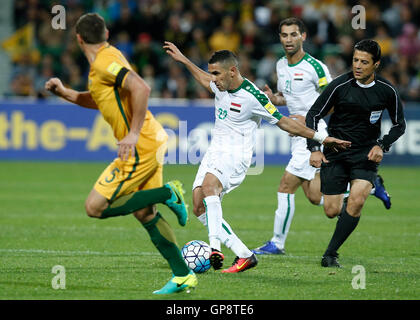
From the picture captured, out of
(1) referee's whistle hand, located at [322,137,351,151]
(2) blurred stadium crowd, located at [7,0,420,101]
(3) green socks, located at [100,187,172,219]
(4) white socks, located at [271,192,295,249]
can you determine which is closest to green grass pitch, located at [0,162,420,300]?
(4) white socks, located at [271,192,295,249]

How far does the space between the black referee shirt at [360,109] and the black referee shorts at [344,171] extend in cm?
14

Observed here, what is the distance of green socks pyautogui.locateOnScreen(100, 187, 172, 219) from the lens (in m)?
5.92

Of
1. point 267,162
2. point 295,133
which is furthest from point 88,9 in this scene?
point 295,133

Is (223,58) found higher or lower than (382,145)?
higher

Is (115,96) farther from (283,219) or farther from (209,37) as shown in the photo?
(209,37)

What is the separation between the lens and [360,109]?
759 centimetres

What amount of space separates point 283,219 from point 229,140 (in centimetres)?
160

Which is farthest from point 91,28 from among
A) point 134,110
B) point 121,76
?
point 134,110

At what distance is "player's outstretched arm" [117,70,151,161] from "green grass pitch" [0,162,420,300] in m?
1.18

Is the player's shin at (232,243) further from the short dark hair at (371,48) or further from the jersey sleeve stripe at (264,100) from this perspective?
the short dark hair at (371,48)

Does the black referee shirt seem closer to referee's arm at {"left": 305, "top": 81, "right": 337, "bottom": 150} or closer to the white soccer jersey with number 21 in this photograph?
referee's arm at {"left": 305, "top": 81, "right": 337, "bottom": 150}

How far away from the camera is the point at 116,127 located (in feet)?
19.8
